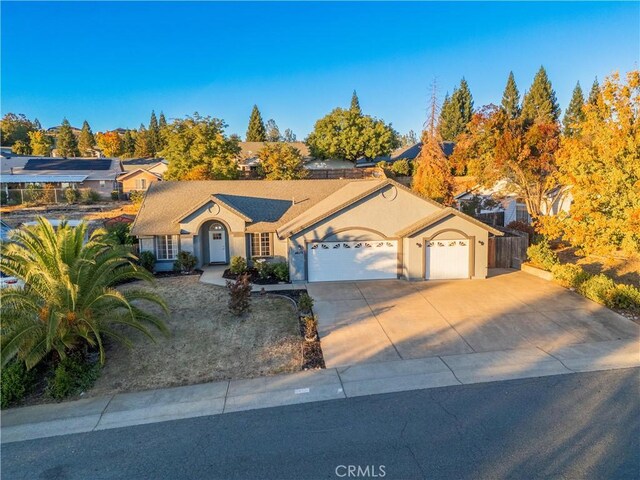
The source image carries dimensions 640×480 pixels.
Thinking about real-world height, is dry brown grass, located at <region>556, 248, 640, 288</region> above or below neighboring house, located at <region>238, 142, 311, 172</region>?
below

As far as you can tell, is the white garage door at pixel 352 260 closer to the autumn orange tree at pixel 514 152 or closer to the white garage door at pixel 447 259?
the white garage door at pixel 447 259

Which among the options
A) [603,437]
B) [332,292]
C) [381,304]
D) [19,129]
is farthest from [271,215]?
[19,129]

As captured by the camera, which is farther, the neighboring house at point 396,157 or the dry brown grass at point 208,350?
the neighboring house at point 396,157

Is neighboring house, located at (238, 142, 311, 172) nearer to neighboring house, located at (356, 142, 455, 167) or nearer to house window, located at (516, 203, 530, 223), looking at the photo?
neighboring house, located at (356, 142, 455, 167)

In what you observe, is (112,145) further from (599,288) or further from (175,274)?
(599,288)

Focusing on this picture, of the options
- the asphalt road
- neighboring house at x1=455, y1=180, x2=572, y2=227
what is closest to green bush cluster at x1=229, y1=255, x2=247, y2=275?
the asphalt road

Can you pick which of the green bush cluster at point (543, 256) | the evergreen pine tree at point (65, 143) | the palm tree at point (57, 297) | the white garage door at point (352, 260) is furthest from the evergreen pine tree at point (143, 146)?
the green bush cluster at point (543, 256)

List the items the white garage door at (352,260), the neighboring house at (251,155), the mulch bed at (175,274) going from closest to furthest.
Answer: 1. the white garage door at (352,260)
2. the mulch bed at (175,274)
3. the neighboring house at (251,155)
